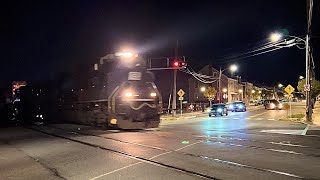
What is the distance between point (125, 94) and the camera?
2019 cm

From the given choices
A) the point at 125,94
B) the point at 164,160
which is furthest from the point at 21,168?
the point at 125,94

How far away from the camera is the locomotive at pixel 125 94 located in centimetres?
2012

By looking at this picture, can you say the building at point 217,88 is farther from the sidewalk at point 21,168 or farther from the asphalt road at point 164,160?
the sidewalk at point 21,168

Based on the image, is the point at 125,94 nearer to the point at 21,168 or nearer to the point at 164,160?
the point at 164,160

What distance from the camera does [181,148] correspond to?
43.7 ft

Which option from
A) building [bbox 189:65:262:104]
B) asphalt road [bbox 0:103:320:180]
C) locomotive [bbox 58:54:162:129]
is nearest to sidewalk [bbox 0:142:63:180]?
asphalt road [bbox 0:103:320:180]

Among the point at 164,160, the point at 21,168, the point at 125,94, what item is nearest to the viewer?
the point at 21,168

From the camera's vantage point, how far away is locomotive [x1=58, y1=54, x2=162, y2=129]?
20125 millimetres

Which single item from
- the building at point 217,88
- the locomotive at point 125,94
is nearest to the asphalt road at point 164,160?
the locomotive at point 125,94

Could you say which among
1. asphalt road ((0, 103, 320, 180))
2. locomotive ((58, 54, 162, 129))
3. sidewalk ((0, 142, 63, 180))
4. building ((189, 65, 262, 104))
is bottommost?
sidewalk ((0, 142, 63, 180))

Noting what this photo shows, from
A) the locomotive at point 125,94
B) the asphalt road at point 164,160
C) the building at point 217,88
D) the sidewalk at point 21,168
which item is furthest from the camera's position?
the building at point 217,88

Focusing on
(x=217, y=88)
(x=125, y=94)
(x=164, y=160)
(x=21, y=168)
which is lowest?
(x=21, y=168)

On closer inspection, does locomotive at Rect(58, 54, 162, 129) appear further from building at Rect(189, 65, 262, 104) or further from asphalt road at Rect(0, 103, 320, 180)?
building at Rect(189, 65, 262, 104)

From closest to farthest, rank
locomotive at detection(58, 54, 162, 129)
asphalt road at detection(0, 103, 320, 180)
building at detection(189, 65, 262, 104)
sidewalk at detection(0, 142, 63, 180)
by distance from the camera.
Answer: asphalt road at detection(0, 103, 320, 180) → sidewalk at detection(0, 142, 63, 180) → locomotive at detection(58, 54, 162, 129) → building at detection(189, 65, 262, 104)
